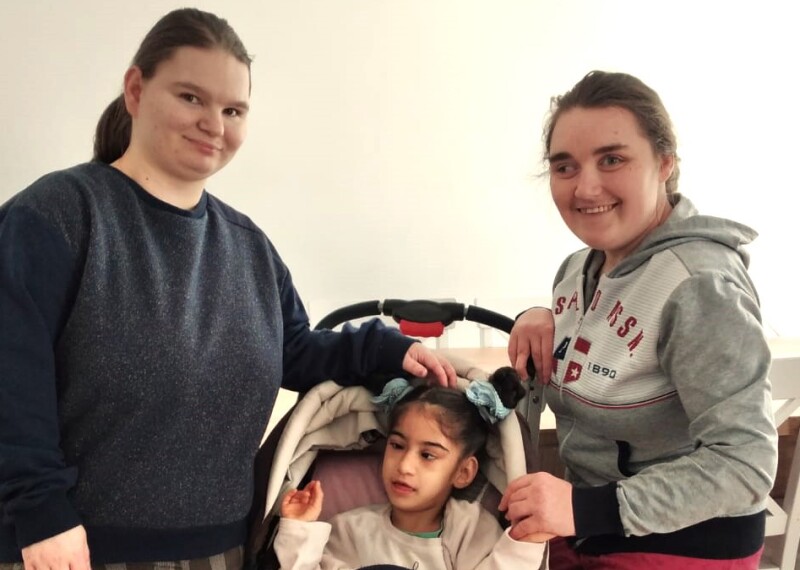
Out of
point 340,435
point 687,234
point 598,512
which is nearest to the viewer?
point 598,512

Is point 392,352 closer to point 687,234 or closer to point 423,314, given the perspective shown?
point 423,314

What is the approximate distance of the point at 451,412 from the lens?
1.32 m

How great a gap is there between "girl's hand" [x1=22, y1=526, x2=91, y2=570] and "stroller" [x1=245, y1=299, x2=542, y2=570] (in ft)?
0.96

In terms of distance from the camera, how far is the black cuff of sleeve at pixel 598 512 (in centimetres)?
100

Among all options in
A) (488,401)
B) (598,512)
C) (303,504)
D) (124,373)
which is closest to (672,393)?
(598,512)

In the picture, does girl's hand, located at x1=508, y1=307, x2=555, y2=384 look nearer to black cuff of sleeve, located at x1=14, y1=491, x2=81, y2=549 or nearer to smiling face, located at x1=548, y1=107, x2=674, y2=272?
smiling face, located at x1=548, y1=107, x2=674, y2=272

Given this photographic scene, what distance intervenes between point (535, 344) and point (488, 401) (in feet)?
0.56

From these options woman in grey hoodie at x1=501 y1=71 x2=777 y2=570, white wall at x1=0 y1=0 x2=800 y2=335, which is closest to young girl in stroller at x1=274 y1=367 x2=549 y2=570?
woman in grey hoodie at x1=501 y1=71 x2=777 y2=570

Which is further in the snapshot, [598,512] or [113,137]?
[113,137]

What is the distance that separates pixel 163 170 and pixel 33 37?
1591 mm

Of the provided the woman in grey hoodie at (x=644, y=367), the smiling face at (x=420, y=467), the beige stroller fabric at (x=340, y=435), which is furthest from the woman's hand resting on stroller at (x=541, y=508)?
the smiling face at (x=420, y=467)

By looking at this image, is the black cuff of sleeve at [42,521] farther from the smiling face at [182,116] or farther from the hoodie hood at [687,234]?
the hoodie hood at [687,234]

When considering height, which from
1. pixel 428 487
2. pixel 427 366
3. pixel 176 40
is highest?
pixel 176 40

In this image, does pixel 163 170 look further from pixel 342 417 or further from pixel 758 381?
pixel 758 381
